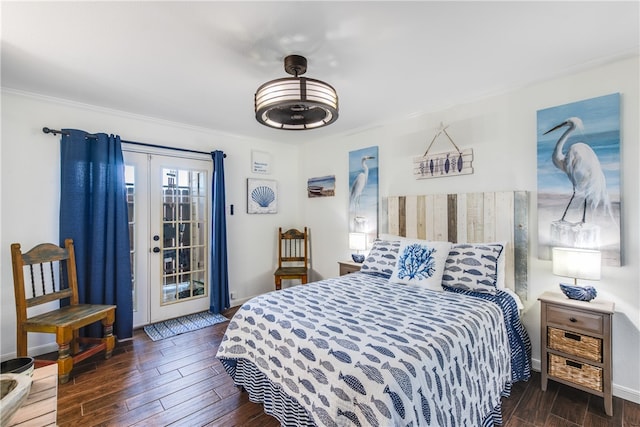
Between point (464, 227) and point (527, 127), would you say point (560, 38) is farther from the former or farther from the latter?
point (464, 227)

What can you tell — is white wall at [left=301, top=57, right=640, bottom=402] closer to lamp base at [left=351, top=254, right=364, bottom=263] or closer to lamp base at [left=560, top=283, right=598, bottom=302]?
lamp base at [left=560, top=283, right=598, bottom=302]

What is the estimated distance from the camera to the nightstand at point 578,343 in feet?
6.33

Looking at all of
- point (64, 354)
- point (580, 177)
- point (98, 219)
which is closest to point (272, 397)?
point (64, 354)

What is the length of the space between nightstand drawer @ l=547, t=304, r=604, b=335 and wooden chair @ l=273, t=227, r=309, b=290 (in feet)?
8.95

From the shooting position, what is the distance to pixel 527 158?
2.52 meters

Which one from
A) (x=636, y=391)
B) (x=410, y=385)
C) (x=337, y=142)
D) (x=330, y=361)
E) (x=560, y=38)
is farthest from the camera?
(x=337, y=142)

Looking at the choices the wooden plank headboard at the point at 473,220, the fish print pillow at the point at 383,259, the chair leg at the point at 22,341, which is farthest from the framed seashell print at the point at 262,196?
the chair leg at the point at 22,341

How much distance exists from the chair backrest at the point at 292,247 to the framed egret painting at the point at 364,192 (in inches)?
34.5

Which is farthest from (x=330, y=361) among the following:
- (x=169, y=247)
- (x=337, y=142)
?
(x=337, y=142)

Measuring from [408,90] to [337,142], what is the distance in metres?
1.60

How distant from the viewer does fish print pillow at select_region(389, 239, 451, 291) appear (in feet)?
7.96

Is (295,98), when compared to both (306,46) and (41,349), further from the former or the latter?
(41,349)

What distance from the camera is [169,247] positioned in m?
3.56

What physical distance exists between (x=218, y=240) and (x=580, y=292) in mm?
3631
